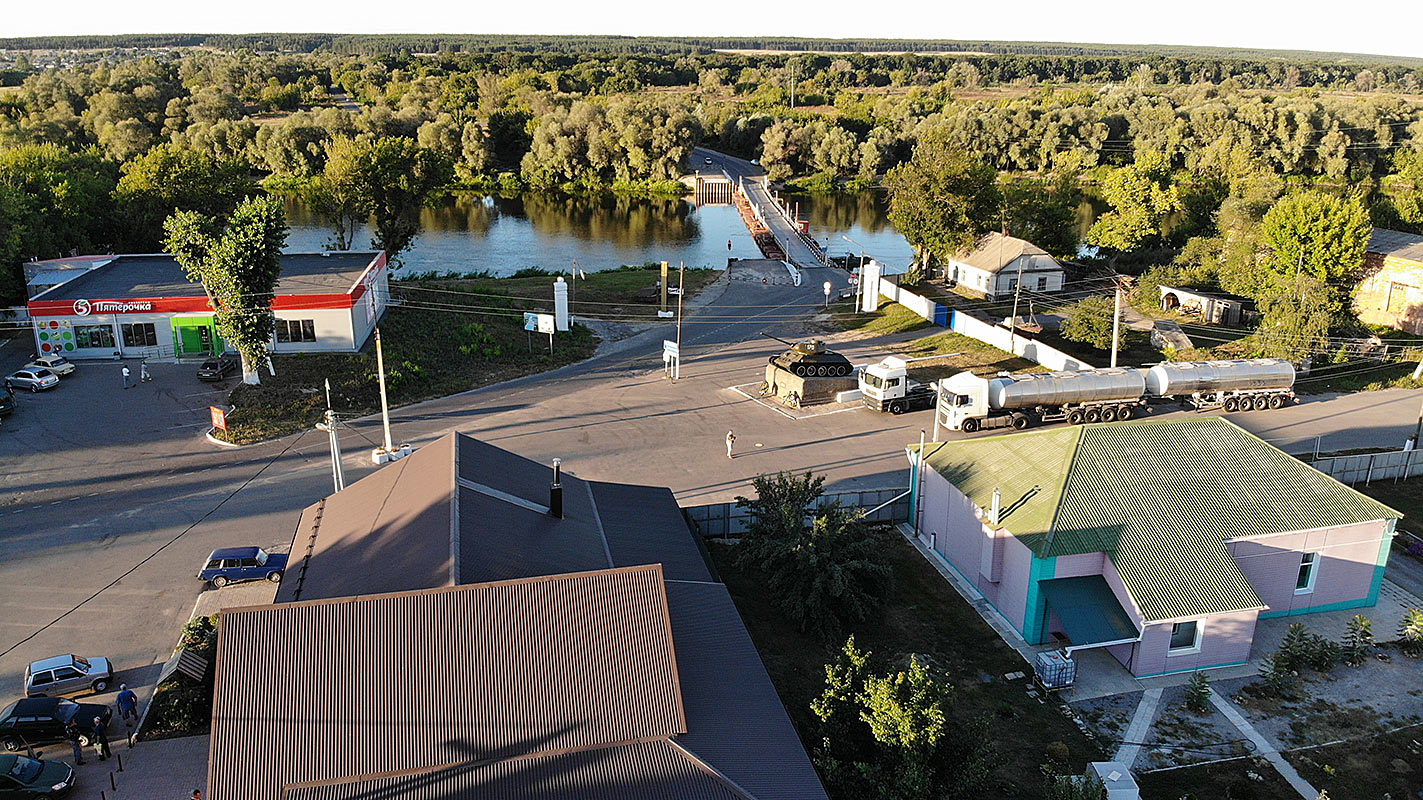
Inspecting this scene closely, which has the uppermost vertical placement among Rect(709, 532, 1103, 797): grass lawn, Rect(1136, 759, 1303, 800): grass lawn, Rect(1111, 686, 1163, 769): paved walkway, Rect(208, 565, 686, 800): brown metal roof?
Rect(208, 565, 686, 800): brown metal roof

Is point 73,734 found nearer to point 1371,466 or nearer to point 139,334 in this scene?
point 139,334

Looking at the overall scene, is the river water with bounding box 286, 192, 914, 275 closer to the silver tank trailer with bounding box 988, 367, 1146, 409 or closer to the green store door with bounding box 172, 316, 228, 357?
the green store door with bounding box 172, 316, 228, 357

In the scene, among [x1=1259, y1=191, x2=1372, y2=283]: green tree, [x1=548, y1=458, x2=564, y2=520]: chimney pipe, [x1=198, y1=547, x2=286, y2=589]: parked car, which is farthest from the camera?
[x1=1259, y1=191, x2=1372, y2=283]: green tree

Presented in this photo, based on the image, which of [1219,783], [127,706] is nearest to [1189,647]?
[1219,783]

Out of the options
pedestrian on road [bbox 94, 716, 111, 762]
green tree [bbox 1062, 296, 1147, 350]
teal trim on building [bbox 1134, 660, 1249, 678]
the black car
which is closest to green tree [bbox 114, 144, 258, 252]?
the black car

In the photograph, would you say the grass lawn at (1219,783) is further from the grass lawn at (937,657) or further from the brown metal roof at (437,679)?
the brown metal roof at (437,679)

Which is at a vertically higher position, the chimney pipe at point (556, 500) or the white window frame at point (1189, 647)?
the chimney pipe at point (556, 500)

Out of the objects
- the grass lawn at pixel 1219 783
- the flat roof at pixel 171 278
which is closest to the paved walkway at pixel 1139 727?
the grass lawn at pixel 1219 783
